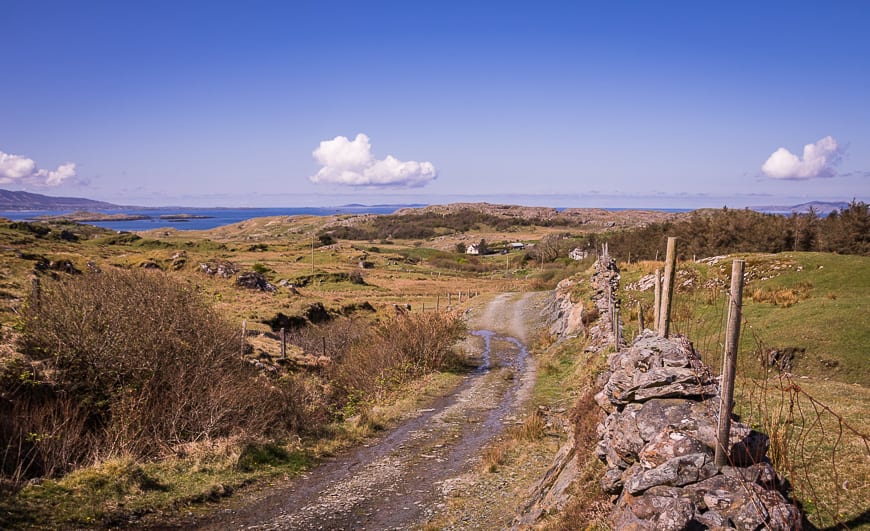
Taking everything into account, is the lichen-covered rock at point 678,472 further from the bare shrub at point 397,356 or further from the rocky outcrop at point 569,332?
the bare shrub at point 397,356

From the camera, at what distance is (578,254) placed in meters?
92.1

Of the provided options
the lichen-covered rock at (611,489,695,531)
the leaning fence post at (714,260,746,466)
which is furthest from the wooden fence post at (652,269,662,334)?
the lichen-covered rock at (611,489,695,531)

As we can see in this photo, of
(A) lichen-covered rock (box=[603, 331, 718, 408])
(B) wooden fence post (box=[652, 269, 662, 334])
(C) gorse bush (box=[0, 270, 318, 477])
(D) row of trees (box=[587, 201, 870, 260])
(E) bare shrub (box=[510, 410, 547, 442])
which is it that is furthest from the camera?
(D) row of trees (box=[587, 201, 870, 260])

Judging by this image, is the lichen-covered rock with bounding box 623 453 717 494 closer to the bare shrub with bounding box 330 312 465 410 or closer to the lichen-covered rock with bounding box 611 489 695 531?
the lichen-covered rock with bounding box 611 489 695 531

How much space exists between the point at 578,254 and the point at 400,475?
84049mm

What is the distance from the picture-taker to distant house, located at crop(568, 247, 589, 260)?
3520 inches

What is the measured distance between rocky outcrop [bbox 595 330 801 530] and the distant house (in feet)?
276

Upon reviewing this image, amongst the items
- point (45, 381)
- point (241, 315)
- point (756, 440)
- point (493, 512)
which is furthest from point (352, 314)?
point (756, 440)

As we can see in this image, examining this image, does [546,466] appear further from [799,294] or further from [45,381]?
[799,294]

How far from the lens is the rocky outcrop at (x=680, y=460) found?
475 centimetres

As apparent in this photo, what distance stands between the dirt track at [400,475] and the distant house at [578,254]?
70.7 meters

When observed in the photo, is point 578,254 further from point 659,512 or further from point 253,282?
point 659,512

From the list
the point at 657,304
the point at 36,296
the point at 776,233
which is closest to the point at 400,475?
the point at 657,304

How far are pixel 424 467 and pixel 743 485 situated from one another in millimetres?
8866
